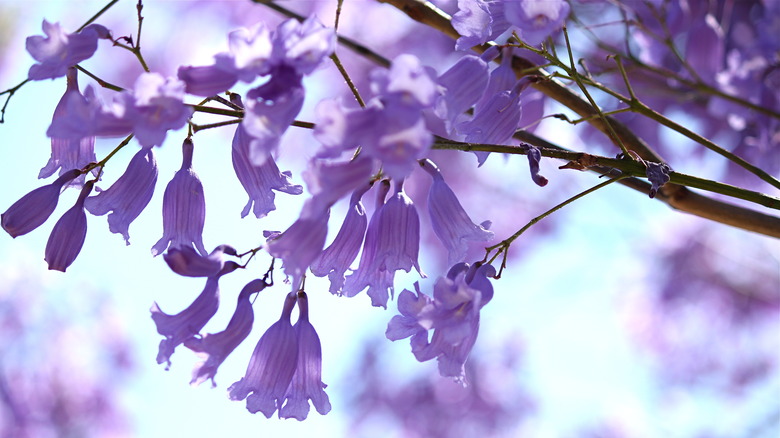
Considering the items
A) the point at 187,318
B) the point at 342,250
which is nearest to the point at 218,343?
the point at 187,318

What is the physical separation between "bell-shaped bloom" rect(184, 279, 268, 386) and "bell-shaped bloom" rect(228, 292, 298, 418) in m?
0.04

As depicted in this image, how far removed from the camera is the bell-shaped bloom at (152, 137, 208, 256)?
722mm

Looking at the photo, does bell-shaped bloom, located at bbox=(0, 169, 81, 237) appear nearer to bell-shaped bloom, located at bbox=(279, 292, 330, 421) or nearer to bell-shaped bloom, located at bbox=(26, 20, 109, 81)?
bell-shaped bloom, located at bbox=(26, 20, 109, 81)

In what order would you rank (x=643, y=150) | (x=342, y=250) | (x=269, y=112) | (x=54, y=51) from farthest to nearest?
(x=643, y=150) < (x=342, y=250) < (x=54, y=51) < (x=269, y=112)

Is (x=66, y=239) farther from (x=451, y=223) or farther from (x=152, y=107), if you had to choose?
(x=451, y=223)

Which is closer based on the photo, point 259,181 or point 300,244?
point 300,244

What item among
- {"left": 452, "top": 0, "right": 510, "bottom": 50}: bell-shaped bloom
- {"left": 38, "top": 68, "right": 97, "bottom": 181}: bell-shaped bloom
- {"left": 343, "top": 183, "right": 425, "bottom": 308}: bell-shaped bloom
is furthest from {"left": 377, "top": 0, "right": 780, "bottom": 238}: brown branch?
{"left": 38, "top": 68, "right": 97, "bottom": 181}: bell-shaped bloom

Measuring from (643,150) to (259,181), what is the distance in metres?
0.44

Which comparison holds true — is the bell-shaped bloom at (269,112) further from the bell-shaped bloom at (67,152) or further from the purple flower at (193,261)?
the bell-shaped bloom at (67,152)

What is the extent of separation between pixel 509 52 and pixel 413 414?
3.49m

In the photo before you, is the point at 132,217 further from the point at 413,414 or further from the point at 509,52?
the point at 413,414

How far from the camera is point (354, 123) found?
1.58ft

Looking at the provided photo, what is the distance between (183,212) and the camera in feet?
2.38

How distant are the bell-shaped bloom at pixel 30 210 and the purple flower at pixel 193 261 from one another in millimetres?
184
